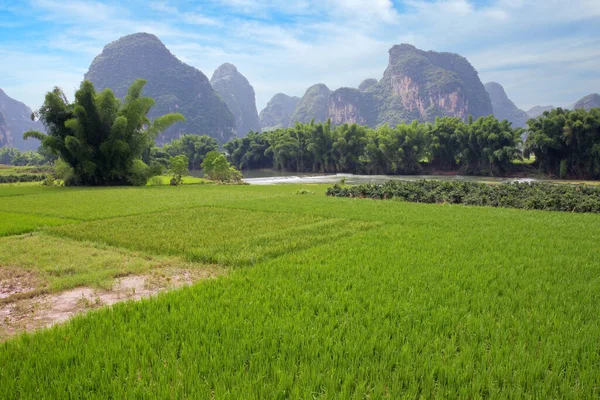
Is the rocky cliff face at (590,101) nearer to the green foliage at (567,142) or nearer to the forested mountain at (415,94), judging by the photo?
the forested mountain at (415,94)

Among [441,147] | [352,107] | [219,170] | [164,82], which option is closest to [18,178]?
[219,170]

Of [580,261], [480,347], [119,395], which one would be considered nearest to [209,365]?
[119,395]

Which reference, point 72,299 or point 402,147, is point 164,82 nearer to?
point 402,147

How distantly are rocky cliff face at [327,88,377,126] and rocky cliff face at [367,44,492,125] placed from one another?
539cm

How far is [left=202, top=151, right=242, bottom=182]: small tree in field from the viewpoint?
34.7 m

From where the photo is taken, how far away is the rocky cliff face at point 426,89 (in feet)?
513

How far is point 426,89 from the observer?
161750 millimetres

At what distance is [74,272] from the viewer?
234 inches

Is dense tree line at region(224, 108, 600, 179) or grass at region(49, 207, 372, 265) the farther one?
dense tree line at region(224, 108, 600, 179)

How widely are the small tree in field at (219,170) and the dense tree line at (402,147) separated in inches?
966

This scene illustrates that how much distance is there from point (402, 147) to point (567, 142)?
20.2 m

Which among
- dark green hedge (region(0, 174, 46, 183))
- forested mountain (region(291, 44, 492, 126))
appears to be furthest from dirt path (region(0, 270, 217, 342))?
forested mountain (region(291, 44, 492, 126))

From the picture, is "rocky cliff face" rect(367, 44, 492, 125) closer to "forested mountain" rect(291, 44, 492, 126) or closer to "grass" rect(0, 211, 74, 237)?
"forested mountain" rect(291, 44, 492, 126)

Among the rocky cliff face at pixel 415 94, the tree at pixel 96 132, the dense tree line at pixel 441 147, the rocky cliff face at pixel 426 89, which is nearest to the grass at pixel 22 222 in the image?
the tree at pixel 96 132
